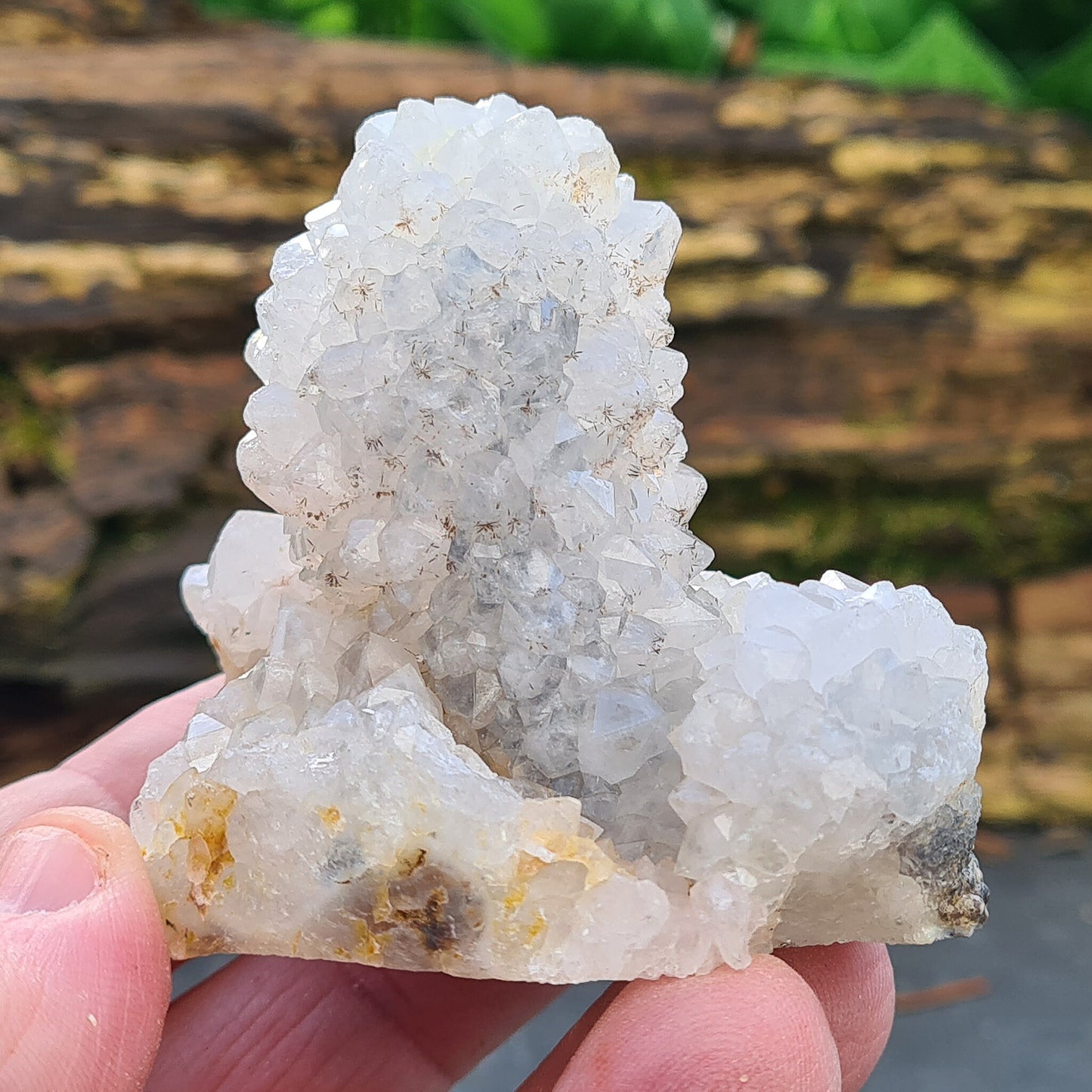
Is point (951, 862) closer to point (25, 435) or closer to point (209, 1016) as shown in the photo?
point (209, 1016)

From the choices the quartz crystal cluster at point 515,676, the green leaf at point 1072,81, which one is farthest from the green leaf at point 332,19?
the quartz crystal cluster at point 515,676

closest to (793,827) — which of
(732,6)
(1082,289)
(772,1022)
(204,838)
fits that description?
(772,1022)

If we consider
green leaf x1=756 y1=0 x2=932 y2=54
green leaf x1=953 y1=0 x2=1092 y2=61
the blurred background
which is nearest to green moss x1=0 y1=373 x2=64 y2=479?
the blurred background

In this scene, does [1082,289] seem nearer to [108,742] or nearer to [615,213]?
[615,213]

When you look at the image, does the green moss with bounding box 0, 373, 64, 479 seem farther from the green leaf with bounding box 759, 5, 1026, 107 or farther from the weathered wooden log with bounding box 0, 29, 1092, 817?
the green leaf with bounding box 759, 5, 1026, 107

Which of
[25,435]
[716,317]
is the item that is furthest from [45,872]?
[716,317]

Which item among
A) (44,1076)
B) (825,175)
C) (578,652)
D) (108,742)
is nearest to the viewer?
(44,1076)
